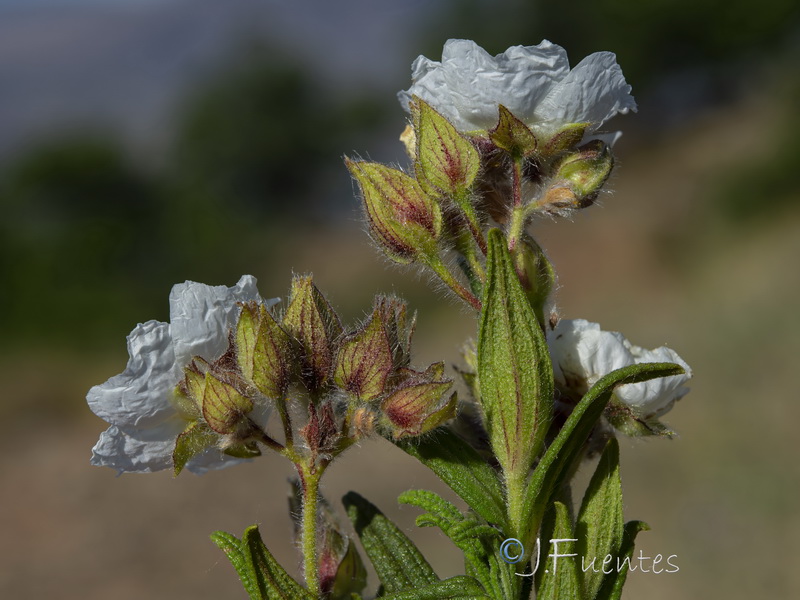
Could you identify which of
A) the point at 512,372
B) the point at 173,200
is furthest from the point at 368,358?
the point at 173,200

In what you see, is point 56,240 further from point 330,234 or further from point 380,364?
point 380,364

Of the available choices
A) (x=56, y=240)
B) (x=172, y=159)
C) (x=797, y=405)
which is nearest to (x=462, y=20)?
(x=172, y=159)

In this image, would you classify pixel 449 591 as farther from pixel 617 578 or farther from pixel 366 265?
pixel 366 265

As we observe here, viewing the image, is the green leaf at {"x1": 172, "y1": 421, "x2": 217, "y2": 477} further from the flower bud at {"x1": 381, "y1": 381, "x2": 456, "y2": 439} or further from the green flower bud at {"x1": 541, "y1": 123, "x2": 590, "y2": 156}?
the green flower bud at {"x1": 541, "y1": 123, "x2": 590, "y2": 156}

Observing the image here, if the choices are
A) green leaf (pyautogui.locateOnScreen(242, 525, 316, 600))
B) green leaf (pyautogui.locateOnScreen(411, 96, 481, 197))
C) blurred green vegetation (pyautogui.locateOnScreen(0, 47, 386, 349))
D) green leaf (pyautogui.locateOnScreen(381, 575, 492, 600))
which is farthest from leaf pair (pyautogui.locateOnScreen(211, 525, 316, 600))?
blurred green vegetation (pyautogui.locateOnScreen(0, 47, 386, 349))

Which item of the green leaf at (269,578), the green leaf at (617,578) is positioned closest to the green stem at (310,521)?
the green leaf at (269,578)

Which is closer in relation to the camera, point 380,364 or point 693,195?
point 380,364
